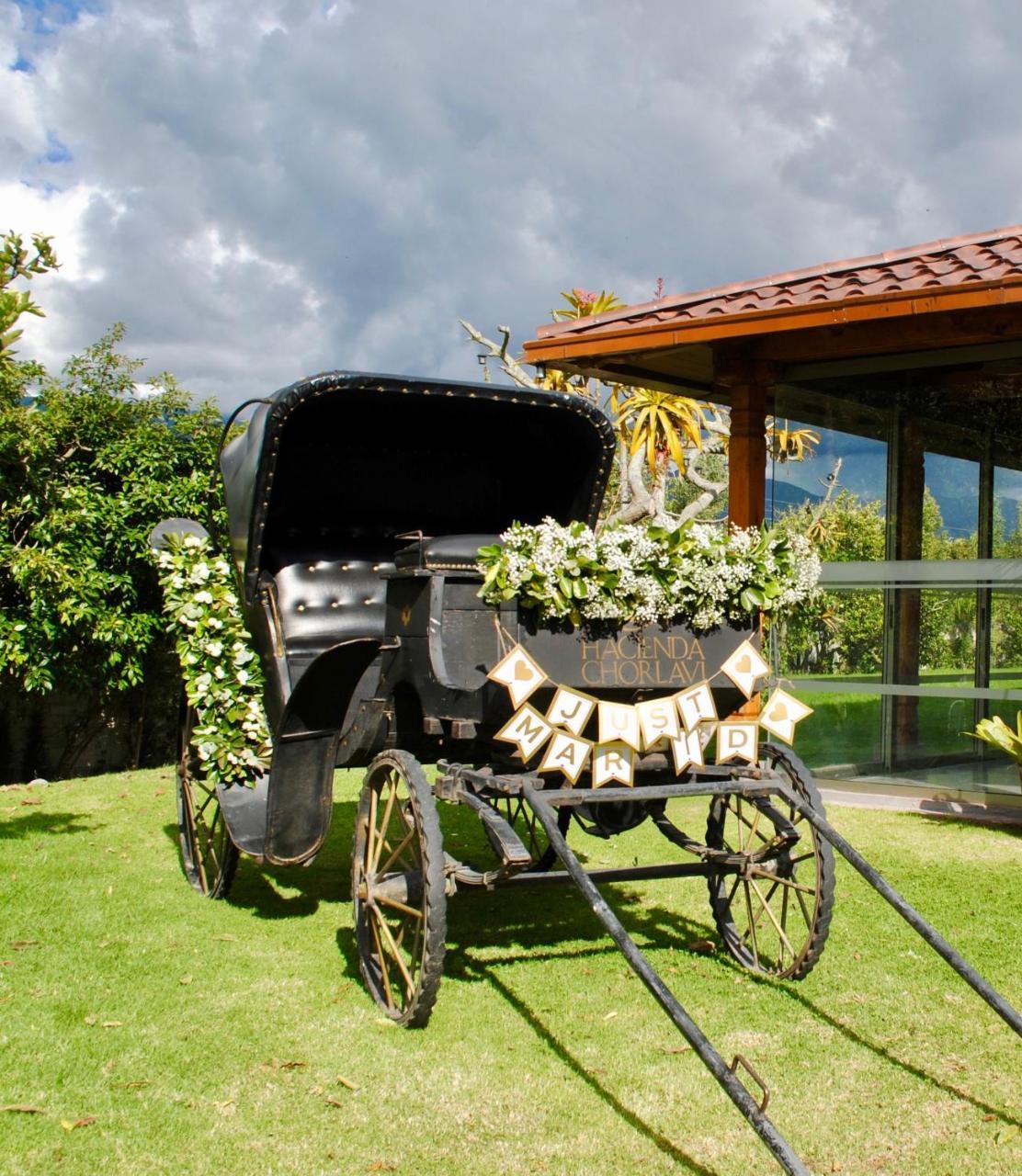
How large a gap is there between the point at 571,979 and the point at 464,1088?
3.75 ft

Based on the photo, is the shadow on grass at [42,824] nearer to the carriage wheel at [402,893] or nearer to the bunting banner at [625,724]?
the carriage wheel at [402,893]

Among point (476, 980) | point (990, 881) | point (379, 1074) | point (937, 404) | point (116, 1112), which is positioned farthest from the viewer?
point (937, 404)

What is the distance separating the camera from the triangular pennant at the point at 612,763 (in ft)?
13.9

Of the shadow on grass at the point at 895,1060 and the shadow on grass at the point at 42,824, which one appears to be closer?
the shadow on grass at the point at 895,1060

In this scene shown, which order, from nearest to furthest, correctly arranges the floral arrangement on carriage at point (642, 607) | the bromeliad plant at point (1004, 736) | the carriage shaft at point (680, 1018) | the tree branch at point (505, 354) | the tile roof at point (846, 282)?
the carriage shaft at point (680, 1018), the floral arrangement on carriage at point (642, 607), the tile roof at point (846, 282), the bromeliad plant at point (1004, 736), the tree branch at point (505, 354)

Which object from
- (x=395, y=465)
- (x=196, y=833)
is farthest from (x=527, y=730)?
(x=196, y=833)

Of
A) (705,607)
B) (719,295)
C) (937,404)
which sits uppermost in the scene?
(719,295)

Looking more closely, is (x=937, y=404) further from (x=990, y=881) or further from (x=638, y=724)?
(x=638, y=724)

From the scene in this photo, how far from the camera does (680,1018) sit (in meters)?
3.16

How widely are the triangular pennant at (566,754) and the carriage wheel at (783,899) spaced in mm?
983

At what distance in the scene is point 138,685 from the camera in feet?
40.8

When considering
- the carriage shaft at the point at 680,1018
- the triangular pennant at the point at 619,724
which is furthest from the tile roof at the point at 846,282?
the carriage shaft at the point at 680,1018

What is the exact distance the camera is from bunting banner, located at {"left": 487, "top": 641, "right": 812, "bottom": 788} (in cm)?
409

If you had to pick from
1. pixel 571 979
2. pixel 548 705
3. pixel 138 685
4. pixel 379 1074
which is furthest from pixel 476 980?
pixel 138 685
